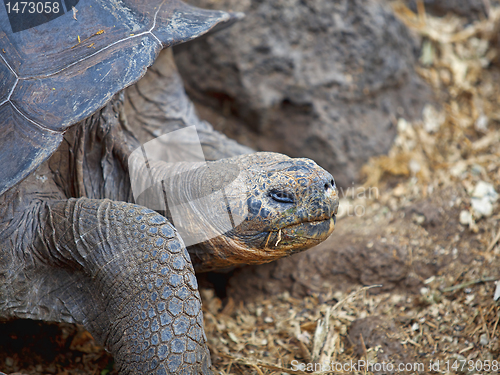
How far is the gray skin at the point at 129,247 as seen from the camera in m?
1.76

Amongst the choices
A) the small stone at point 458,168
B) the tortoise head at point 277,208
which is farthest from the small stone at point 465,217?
the tortoise head at point 277,208

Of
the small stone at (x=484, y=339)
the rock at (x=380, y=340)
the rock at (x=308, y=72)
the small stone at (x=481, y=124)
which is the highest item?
the rock at (x=308, y=72)

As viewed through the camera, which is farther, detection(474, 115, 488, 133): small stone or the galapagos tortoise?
detection(474, 115, 488, 133): small stone

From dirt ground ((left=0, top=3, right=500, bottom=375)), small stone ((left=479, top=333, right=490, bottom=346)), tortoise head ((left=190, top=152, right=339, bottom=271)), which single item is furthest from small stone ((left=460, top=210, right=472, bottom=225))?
tortoise head ((left=190, top=152, right=339, bottom=271))

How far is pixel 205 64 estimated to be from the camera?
3607mm

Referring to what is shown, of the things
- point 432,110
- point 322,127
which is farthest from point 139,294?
point 432,110

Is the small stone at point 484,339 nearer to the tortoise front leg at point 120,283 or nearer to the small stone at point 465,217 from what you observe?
the small stone at point 465,217

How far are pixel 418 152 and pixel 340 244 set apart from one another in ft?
4.36

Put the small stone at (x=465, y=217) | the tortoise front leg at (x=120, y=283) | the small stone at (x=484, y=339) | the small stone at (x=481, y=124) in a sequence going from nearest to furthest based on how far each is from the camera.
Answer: the tortoise front leg at (x=120, y=283) → the small stone at (x=484, y=339) → the small stone at (x=465, y=217) → the small stone at (x=481, y=124)

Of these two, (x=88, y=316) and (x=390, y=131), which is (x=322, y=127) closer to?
(x=390, y=131)

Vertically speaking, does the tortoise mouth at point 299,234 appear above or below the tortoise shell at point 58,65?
below

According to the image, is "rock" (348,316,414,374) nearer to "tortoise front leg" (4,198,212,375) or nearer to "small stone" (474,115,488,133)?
"tortoise front leg" (4,198,212,375)

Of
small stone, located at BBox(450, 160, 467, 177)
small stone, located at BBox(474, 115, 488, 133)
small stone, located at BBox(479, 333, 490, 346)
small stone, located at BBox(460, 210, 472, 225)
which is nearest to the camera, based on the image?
small stone, located at BBox(479, 333, 490, 346)

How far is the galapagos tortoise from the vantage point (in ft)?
5.82
